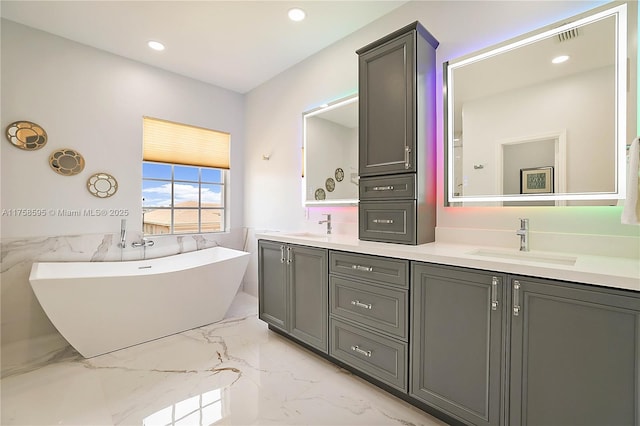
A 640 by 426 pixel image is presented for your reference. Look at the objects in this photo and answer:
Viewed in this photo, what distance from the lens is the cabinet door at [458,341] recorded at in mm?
1353

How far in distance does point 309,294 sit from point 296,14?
237 cm

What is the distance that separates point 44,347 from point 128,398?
141cm

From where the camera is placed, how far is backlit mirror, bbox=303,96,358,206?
2697 mm

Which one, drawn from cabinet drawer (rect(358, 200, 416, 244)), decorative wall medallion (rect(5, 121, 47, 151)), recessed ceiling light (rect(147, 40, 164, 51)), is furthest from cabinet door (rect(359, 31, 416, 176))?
decorative wall medallion (rect(5, 121, 47, 151))

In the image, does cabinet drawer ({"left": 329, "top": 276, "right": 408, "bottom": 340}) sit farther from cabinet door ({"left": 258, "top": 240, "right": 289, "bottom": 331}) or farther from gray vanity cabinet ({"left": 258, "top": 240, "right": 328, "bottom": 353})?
cabinet door ({"left": 258, "top": 240, "right": 289, "bottom": 331})

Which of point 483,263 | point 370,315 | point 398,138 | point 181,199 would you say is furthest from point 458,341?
point 181,199

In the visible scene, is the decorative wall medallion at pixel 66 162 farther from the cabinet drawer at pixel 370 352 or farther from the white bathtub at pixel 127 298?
the cabinet drawer at pixel 370 352

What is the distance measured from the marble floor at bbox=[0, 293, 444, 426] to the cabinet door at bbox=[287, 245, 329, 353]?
214mm

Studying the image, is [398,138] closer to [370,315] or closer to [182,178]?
[370,315]

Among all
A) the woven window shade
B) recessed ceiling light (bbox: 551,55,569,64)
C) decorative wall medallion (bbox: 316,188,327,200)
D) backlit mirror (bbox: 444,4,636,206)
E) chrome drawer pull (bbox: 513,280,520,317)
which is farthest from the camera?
the woven window shade

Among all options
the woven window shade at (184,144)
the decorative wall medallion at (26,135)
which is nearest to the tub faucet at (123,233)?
the woven window shade at (184,144)

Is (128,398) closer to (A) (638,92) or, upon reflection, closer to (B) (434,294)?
(B) (434,294)

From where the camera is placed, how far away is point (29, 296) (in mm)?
2637

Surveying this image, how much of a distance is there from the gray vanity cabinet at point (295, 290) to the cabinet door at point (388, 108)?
829 mm
